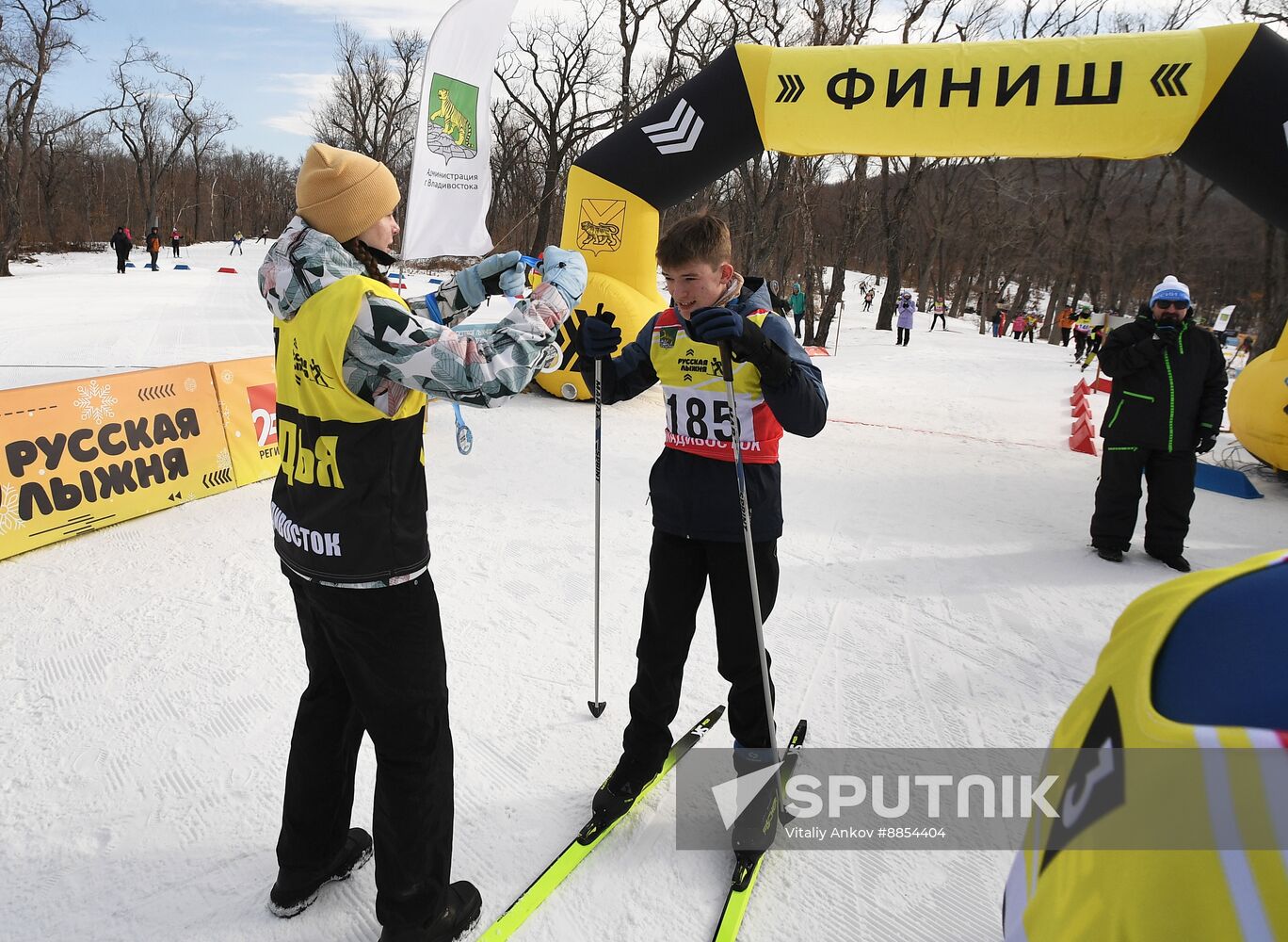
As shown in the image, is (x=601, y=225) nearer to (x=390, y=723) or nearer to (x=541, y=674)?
(x=541, y=674)

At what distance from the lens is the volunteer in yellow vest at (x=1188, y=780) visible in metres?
0.68

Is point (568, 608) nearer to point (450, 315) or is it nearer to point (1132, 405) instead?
point (450, 315)

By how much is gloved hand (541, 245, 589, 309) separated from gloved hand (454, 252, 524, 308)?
23cm

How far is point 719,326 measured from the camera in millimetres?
2189

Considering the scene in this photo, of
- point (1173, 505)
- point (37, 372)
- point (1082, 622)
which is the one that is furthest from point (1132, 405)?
point (37, 372)

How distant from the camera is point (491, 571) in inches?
186

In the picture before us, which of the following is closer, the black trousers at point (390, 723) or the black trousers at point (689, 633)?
the black trousers at point (390, 723)

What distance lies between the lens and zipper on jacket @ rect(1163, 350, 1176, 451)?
5.20 meters

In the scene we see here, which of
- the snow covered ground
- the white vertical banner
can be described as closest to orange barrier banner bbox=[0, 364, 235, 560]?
the snow covered ground

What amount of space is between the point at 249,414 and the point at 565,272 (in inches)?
198

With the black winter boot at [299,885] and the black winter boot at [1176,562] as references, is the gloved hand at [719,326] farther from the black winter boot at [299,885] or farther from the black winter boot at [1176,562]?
the black winter boot at [1176,562]

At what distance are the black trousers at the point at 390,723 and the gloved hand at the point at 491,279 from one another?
0.97 metres

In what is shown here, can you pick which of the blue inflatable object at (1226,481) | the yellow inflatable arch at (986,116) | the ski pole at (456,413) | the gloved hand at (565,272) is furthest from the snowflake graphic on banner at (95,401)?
the blue inflatable object at (1226,481)

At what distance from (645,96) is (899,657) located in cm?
2581
